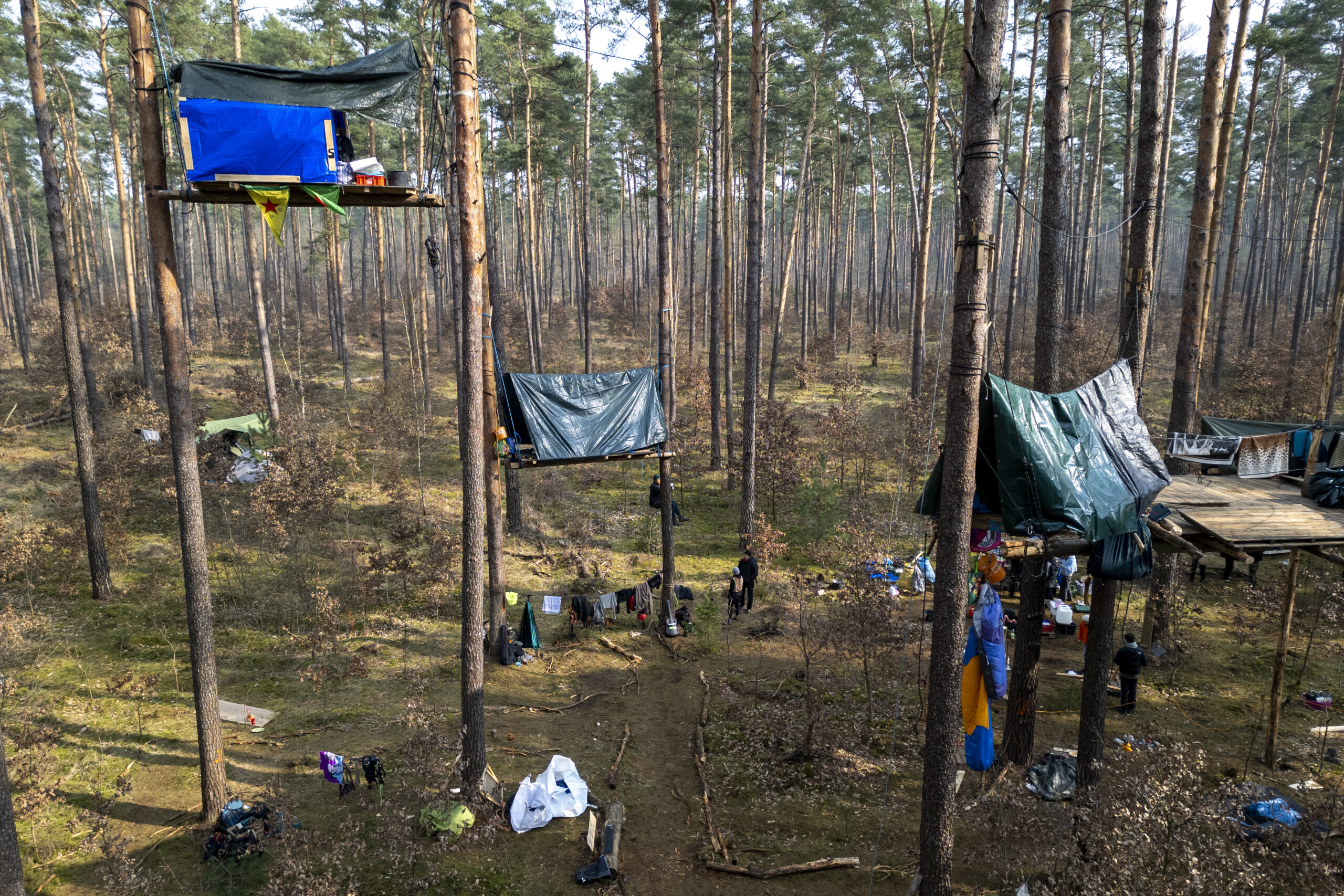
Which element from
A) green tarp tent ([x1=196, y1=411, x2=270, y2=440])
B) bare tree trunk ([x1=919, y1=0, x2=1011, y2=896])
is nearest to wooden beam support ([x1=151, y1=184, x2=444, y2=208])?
bare tree trunk ([x1=919, y1=0, x2=1011, y2=896])

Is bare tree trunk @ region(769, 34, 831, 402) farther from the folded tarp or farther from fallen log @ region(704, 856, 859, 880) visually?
fallen log @ region(704, 856, 859, 880)

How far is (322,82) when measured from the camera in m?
7.20

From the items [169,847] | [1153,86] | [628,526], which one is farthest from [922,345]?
[169,847]

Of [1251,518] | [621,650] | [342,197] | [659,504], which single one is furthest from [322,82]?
[1251,518]

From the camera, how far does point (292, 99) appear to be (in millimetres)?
7160

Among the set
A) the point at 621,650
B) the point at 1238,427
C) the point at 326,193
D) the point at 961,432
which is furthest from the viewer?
the point at 1238,427

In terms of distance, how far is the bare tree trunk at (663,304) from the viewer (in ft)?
43.9

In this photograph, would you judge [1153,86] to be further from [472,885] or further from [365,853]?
[365,853]

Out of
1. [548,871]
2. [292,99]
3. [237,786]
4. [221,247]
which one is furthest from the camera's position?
[221,247]

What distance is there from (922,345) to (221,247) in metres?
71.9

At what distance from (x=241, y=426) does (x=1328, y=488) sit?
945 inches

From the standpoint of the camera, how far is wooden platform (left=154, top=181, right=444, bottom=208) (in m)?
7.00

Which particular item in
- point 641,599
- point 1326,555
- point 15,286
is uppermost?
point 15,286

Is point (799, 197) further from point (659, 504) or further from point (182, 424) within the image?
point (182, 424)
